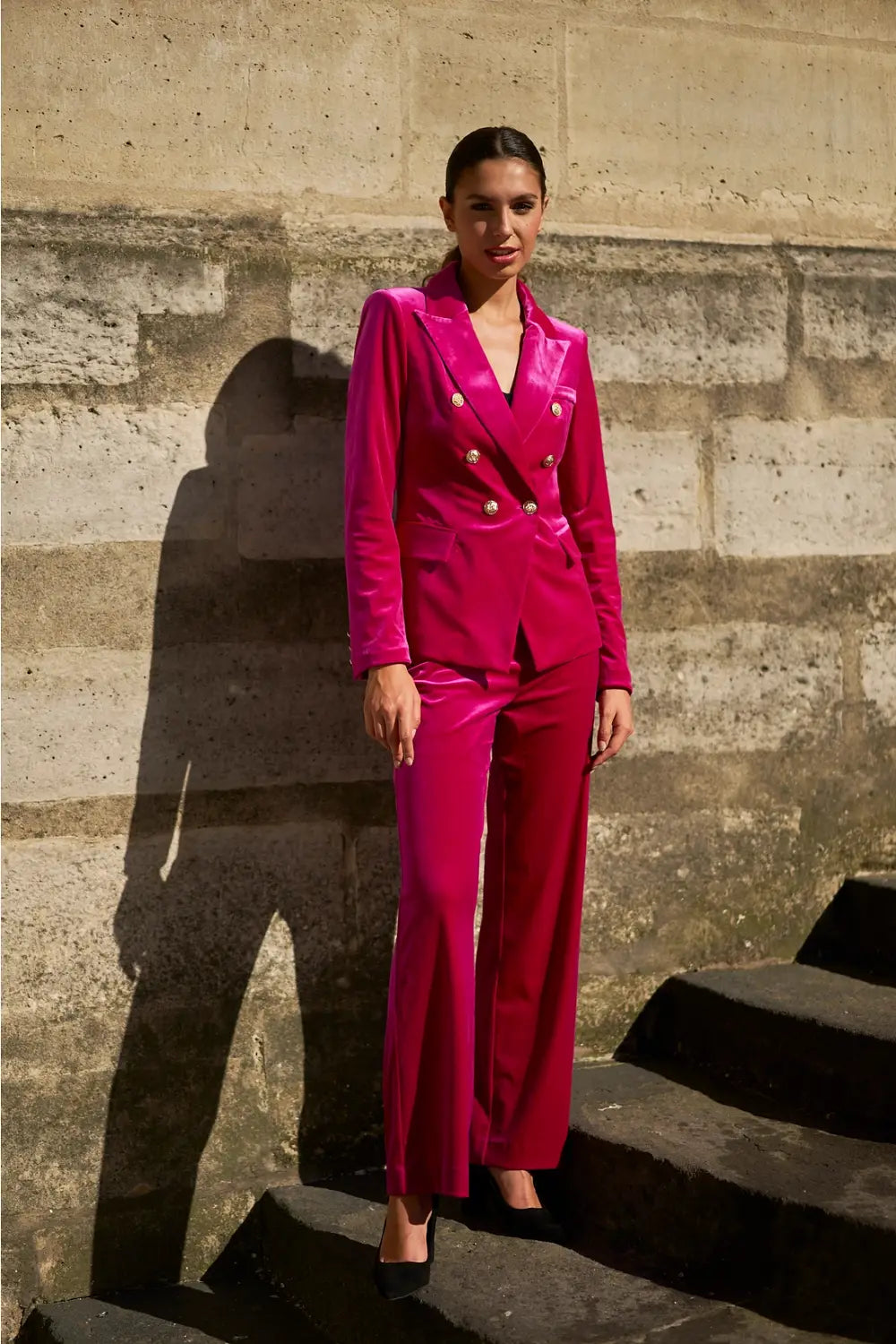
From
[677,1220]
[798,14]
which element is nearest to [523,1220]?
[677,1220]

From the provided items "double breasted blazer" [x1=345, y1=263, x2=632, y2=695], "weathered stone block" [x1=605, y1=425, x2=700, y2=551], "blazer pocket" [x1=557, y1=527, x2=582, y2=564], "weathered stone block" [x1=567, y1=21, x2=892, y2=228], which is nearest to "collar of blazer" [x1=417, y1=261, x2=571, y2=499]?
"double breasted blazer" [x1=345, y1=263, x2=632, y2=695]

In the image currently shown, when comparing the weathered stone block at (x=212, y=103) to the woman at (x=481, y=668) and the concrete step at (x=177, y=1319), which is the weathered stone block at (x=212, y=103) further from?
the concrete step at (x=177, y=1319)

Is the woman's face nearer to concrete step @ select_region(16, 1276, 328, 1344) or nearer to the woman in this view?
the woman

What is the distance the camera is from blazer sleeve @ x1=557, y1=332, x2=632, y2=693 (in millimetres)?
2846

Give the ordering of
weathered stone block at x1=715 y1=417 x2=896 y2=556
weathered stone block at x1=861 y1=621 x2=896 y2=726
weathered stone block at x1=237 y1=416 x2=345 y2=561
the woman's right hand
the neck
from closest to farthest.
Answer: the woman's right hand → the neck → weathered stone block at x1=237 y1=416 x2=345 y2=561 → weathered stone block at x1=715 y1=417 x2=896 y2=556 → weathered stone block at x1=861 y1=621 x2=896 y2=726

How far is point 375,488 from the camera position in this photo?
2.57 metres

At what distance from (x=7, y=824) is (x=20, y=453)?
687mm

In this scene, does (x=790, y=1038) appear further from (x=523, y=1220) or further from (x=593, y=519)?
(x=593, y=519)

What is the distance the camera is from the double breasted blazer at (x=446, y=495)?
257cm

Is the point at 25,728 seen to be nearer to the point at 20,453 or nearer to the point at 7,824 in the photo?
the point at 7,824

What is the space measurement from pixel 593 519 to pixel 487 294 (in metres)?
0.45

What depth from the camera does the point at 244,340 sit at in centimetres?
A: 305

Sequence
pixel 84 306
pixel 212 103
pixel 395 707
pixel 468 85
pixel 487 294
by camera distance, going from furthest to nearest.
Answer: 1. pixel 468 85
2. pixel 212 103
3. pixel 84 306
4. pixel 487 294
5. pixel 395 707

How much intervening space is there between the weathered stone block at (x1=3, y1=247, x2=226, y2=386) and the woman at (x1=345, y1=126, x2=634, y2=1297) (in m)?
0.52
